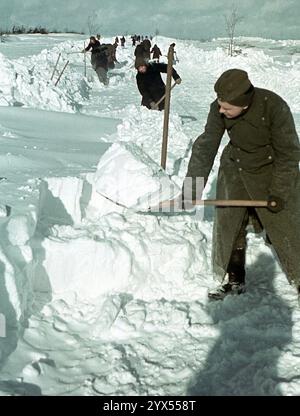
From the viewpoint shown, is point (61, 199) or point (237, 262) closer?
point (237, 262)

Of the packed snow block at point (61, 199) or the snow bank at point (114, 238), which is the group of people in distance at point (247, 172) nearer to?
the snow bank at point (114, 238)

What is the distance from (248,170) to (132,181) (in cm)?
90

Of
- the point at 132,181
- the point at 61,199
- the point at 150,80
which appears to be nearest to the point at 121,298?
the point at 132,181

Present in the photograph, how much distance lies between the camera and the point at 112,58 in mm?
21844

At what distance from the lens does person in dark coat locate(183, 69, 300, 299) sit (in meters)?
2.77

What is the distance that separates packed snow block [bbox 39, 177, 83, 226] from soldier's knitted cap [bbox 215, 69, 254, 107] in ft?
5.56

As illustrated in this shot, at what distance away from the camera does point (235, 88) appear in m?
2.66

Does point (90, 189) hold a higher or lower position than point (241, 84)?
lower

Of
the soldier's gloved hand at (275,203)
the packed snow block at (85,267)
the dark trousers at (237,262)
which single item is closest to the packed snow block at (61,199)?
the packed snow block at (85,267)

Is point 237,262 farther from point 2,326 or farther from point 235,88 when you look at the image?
point 2,326
